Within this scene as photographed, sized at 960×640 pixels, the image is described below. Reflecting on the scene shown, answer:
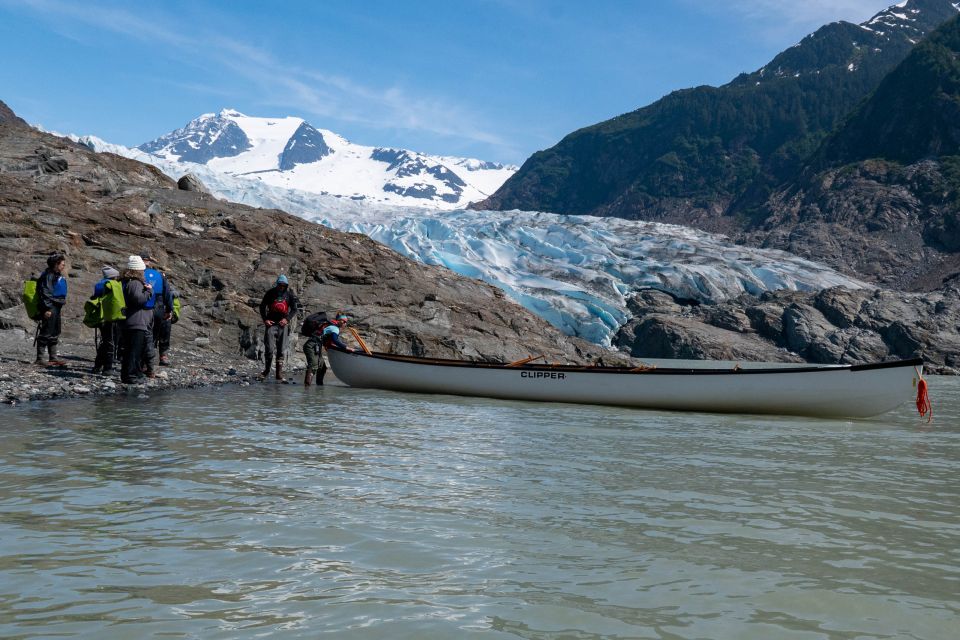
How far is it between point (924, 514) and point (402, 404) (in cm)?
995

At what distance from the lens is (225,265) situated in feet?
81.1

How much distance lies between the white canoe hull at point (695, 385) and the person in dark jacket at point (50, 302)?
6.76 meters

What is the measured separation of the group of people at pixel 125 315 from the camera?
13.4m

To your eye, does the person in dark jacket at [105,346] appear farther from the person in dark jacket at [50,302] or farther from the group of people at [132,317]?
the person in dark jacket at [50,302]

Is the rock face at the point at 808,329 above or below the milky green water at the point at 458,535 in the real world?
above

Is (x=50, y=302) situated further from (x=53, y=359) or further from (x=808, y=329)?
(x=808, y=329)

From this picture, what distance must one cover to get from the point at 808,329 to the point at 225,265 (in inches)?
1871

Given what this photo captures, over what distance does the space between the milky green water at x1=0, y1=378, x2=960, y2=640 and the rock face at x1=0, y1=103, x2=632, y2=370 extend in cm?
1197

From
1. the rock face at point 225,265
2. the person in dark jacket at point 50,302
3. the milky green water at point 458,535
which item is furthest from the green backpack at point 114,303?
the rock face at point 225,265

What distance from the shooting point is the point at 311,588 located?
13.8 ft

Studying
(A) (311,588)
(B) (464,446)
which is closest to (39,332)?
(B) (464,446)

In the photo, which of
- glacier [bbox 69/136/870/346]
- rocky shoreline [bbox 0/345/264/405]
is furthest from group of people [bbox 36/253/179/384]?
glacier [bbox 69/136/870/346]

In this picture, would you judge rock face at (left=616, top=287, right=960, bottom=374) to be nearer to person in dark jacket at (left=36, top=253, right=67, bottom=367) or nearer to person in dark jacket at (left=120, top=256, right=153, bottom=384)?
person in dark jacket at (left=120, top=256, right=153, bottom=384)

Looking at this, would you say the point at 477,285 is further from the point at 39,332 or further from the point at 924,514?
the point at 924,514
